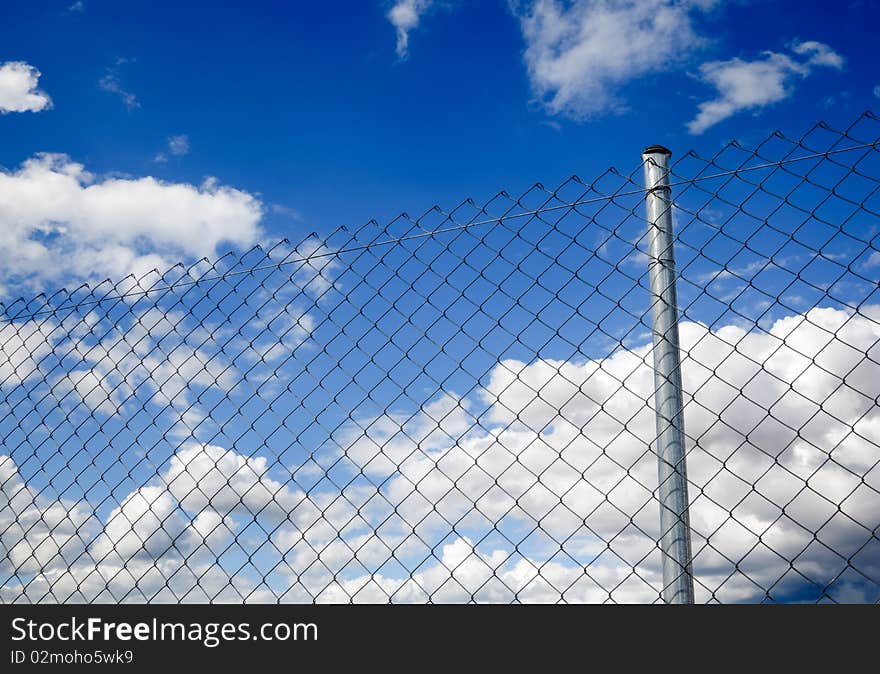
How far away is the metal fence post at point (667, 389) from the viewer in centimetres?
207

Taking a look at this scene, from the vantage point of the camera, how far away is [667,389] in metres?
2.19

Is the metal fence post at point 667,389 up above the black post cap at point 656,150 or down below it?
below

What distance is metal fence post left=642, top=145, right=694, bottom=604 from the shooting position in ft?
6.78

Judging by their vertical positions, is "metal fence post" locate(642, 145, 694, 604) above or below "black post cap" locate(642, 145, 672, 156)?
below

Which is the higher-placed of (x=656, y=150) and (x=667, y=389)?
(x=656, y=150)
